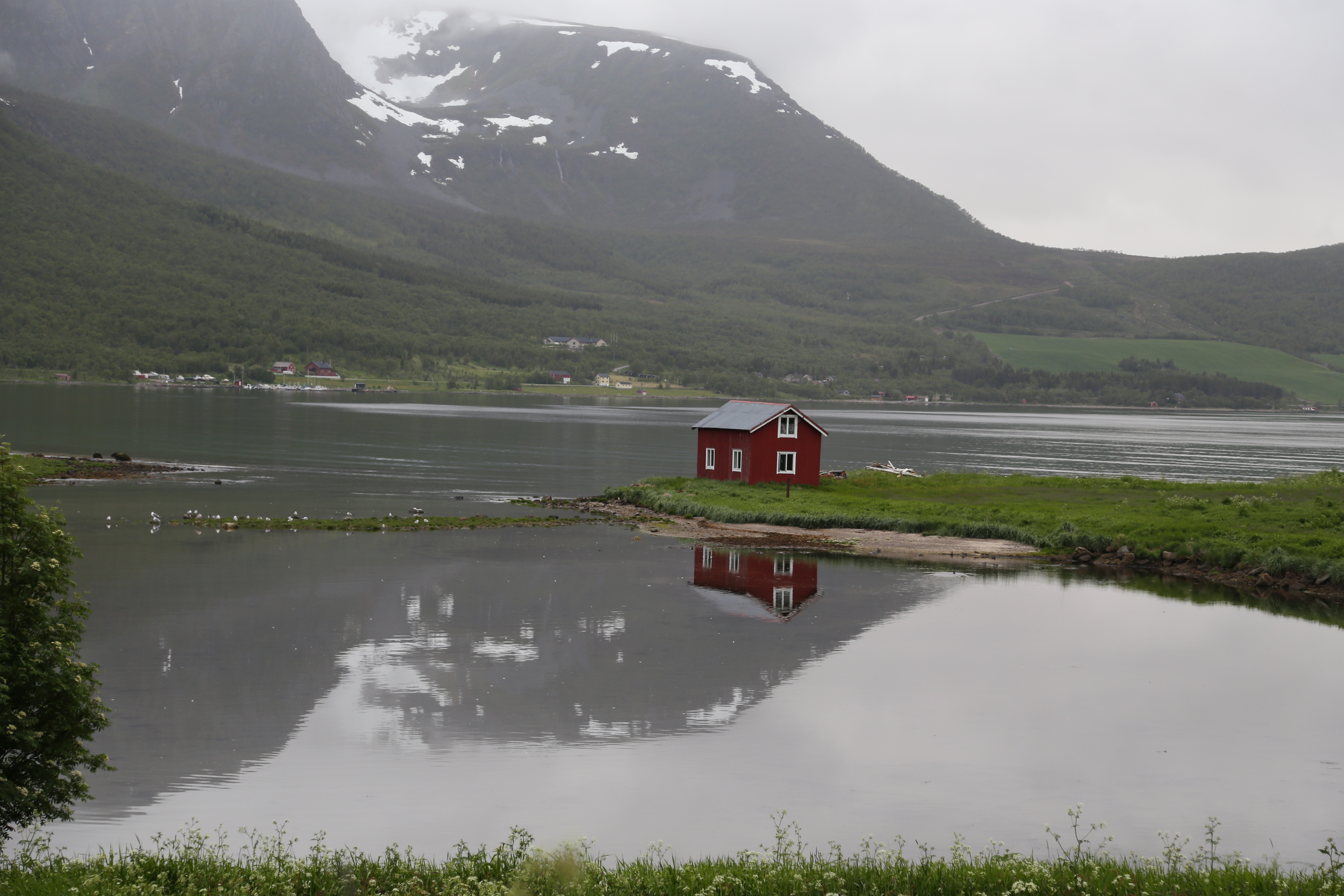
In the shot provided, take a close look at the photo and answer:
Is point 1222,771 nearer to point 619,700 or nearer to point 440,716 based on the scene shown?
point 619,700

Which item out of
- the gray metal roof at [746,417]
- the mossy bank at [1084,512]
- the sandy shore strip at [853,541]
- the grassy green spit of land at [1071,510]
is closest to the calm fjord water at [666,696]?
the sandy shore strip at [853,541]

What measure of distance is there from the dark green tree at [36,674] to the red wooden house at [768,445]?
145 ft

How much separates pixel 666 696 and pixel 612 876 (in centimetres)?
1023

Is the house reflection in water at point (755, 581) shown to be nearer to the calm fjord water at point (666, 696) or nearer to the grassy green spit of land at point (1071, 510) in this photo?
the calm fjord water at point (666, 696)

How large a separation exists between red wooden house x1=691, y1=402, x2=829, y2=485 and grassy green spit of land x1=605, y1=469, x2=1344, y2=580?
92cm

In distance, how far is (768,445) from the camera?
55.7m

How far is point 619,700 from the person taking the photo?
2022 centimetres

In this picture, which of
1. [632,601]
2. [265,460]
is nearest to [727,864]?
[632,601]

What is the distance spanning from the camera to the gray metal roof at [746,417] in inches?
2156

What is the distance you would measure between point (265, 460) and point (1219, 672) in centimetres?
6344

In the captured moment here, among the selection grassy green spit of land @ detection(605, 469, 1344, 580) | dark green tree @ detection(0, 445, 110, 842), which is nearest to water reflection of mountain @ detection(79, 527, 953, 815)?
dark green tree @ detection(0, 445, 110, 842)

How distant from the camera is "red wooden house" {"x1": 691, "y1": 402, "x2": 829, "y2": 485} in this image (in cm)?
5506

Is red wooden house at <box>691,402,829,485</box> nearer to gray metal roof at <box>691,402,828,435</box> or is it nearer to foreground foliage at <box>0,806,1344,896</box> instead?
gray metal roof at <box>691,402,828,435</box>

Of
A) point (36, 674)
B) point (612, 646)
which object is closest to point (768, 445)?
point (612, 646)
